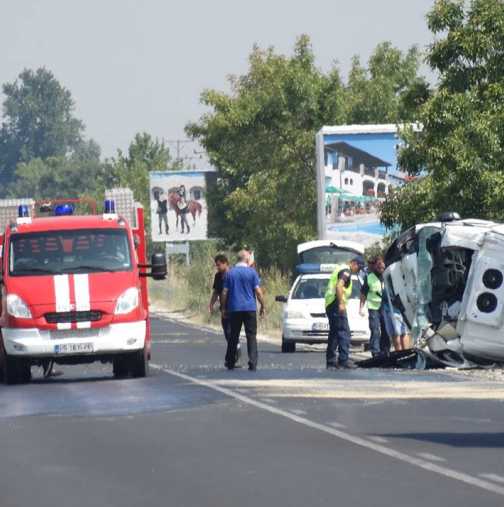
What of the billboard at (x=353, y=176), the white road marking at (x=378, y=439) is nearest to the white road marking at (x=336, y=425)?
the white road marking at (x=378, y=439)

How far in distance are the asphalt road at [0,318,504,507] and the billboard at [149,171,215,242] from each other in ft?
175

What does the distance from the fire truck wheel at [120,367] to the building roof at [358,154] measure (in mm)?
30117

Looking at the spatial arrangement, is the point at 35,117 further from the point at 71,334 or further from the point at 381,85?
the point at 71,334

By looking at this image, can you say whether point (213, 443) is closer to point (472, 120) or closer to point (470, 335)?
point (470, 335)

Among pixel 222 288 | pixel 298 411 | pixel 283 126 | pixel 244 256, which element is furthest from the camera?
pixel 283 126

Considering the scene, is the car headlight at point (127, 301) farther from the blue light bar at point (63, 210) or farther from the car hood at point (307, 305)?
the car hood at point (307, 305)

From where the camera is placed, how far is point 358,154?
178 feet

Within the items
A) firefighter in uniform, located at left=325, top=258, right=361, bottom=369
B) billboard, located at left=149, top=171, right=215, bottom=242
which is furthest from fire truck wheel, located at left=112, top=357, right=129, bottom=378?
billboard, located at left=149, top=171, right=215, bottom=242

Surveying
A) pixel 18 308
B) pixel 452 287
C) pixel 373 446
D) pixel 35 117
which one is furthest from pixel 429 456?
pixel 35 117

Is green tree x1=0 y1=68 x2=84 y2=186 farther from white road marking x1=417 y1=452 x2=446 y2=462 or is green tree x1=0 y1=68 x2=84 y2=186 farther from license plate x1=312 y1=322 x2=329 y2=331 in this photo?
white road marking x1=417 y1=452 x2=446 y2=462

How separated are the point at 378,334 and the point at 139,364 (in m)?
6.26

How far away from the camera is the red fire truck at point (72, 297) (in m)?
22.4

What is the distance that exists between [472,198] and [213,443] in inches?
783

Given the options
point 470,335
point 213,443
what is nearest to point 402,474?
point 213,443
